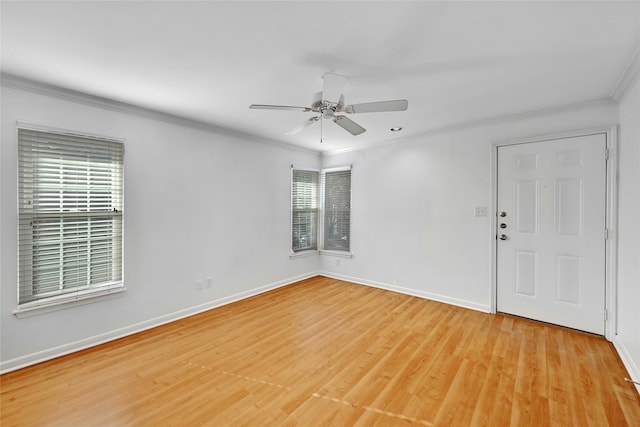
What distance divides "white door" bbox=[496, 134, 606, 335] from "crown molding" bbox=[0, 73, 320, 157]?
353 centimetres

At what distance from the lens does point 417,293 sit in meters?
3.90

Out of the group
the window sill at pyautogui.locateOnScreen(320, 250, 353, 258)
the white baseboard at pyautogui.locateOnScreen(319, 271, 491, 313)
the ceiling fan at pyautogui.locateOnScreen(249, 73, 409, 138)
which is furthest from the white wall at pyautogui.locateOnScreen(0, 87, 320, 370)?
the ceiling fan at pyautogui.locateOnScreen(249, 73, 409, 138)

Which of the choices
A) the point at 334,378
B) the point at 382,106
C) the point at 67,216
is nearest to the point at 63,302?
the point at 67,216

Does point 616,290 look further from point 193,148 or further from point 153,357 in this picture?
point 193,148

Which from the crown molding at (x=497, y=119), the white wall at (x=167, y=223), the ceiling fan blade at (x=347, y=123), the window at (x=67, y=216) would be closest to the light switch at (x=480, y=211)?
the crown molding at (x=497, y=119)

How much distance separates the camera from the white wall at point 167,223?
216 cm

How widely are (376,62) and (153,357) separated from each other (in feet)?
10.00

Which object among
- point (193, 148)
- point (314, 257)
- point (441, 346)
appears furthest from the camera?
point (314, 257)

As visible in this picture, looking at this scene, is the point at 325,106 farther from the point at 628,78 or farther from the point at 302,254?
the point at 302,254

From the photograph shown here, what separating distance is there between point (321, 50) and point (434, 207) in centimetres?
270

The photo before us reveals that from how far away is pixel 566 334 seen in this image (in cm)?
273

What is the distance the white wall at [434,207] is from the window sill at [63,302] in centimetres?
330

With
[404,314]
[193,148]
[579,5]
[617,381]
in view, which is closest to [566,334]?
[617,381]

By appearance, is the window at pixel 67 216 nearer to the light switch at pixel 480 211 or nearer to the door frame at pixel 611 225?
the light switch at pixel 480 211
